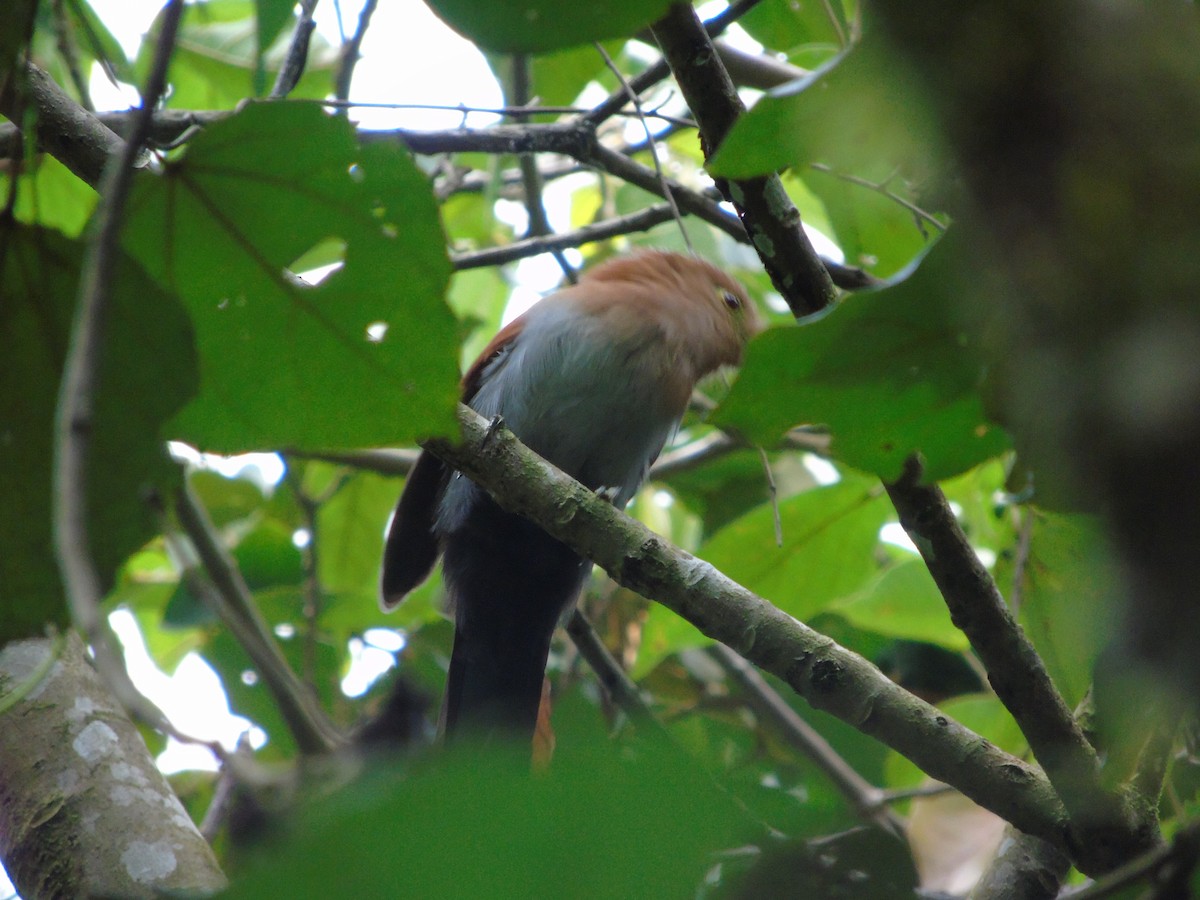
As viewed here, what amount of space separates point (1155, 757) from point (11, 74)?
167 centimetres

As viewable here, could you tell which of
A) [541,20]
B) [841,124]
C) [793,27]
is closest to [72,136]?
[541,20]

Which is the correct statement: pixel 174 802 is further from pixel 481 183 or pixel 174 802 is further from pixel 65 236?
pixel 481 183

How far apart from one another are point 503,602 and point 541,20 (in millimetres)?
2472

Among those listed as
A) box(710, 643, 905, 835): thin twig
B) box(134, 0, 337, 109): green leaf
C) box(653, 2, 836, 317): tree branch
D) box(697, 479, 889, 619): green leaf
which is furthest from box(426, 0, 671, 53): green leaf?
box(134, 0, 337, 109): green leaf

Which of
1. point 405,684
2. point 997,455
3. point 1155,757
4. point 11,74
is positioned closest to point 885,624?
point 1155,757

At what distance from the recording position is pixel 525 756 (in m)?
0.62

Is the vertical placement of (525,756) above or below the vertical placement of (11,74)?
→ below

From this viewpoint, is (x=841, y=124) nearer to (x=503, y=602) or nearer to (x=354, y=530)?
(x=503, y=602)

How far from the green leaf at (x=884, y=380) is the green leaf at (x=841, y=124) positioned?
141 millimetres

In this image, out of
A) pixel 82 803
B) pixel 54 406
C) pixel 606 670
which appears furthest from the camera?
pixel 606 670

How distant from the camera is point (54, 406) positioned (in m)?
1.01

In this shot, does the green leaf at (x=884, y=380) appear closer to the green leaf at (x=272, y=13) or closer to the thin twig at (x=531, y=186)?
the green leaf at (x=272, y=13)

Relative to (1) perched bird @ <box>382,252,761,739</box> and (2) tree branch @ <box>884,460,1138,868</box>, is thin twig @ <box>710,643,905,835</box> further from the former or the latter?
(2) tree branch @ <box>884,460,1138,868</box>

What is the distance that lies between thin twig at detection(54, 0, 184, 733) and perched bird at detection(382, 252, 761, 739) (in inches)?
87.5
